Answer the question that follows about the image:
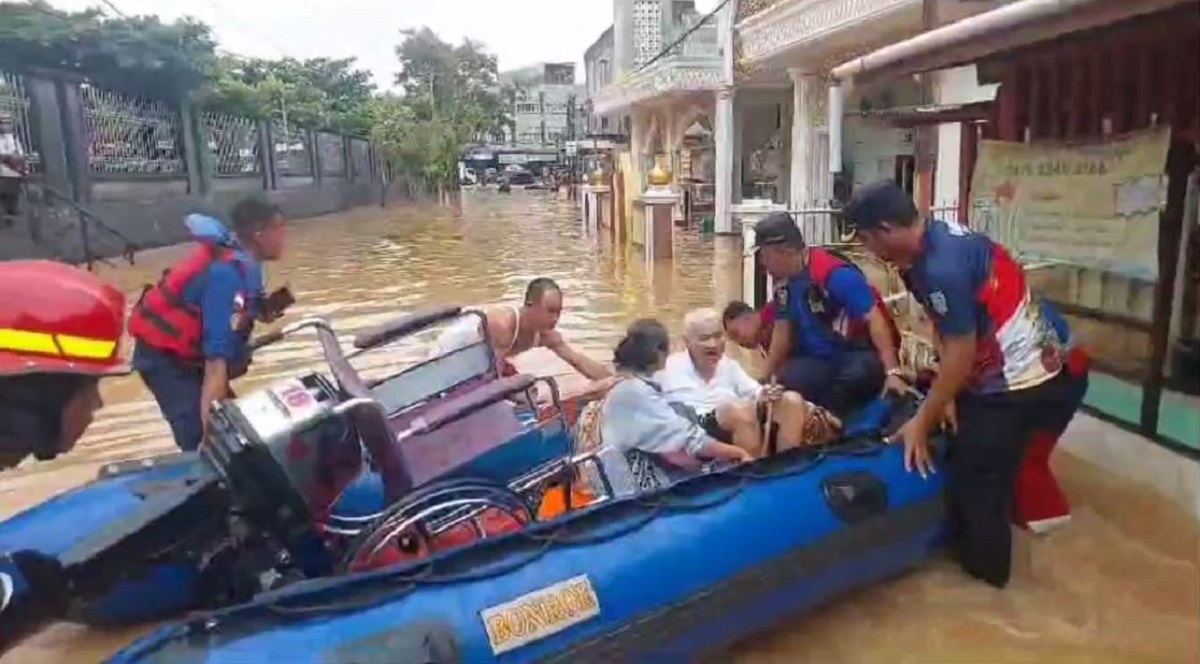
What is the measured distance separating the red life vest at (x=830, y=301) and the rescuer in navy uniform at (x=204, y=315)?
2.11 m

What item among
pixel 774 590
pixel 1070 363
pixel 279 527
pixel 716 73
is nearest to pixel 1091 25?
pixel 1070 363

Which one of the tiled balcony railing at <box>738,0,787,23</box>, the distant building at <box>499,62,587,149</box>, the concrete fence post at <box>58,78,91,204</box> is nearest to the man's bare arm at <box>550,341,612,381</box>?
the tiled balcony railing at <box>738,0,787,23</box>

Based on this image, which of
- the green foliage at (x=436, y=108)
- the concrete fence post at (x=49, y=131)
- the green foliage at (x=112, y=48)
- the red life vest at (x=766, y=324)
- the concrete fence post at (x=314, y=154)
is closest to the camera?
the red life vest at (x=766, y=324)

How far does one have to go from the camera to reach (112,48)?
15.7 m

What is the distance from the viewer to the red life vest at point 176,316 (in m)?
3.47

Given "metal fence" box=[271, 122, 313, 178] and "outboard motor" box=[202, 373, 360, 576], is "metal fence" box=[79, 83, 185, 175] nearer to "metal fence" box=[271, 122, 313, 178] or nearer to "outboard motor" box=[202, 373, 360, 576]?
"metal fence" box=[271, 122, 313, 178]

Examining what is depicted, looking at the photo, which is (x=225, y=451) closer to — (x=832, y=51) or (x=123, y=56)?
(x=832, y=51)

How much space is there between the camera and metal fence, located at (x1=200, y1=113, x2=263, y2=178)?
21141 mm

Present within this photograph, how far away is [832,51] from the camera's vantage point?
12.3 meters

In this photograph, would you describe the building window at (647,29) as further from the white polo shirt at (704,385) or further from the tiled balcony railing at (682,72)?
the white polo shirt at (704,385)

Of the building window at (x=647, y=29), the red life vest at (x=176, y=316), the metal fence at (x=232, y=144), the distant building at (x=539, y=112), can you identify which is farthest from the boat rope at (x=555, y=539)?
the distant building at (x=539, y=112)

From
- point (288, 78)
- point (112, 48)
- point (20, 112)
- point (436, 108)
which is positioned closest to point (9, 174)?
point (20, 112)

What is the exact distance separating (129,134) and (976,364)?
17.5 m

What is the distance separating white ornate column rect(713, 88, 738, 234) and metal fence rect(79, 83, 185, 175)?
1024 centimetres
